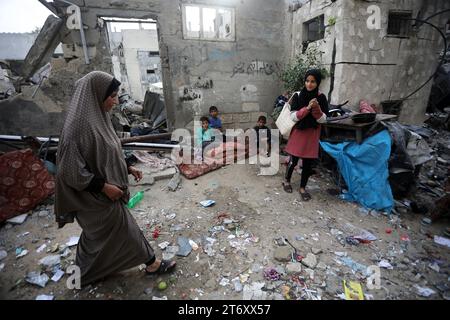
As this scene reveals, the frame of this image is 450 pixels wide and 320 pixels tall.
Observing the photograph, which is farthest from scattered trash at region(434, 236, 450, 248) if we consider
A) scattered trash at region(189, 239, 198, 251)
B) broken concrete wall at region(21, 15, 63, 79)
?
broken concrete wall at region(21, 15, 63, 79)

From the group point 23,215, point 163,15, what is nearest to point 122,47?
point 163,15

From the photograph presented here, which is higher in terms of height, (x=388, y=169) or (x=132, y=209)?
(x=388, y=169)

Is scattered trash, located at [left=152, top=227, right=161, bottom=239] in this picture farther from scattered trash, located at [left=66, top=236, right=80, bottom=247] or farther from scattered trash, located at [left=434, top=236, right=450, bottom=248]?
scattered trash, located at [left=434, top=236, right=450, bottom=248]

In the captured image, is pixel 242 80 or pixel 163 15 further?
pixel 242 80

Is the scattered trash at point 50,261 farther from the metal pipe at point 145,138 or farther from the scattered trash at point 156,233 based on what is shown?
the metal pipe at point 145,138

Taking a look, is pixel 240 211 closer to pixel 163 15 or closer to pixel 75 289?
pixel 75 289

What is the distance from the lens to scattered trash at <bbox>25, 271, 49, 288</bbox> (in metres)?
1.99

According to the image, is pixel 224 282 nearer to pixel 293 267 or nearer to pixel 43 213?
pixel 293 267

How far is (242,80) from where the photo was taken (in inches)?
243

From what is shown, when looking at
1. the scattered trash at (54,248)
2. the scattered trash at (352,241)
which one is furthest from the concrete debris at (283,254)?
the scattered trash at (54,248)

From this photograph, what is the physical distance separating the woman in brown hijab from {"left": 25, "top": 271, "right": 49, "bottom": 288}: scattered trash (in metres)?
0.43

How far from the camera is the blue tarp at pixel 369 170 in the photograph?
9.52ft

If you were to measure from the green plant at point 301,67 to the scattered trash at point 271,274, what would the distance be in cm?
442

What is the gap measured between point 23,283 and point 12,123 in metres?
4.49
